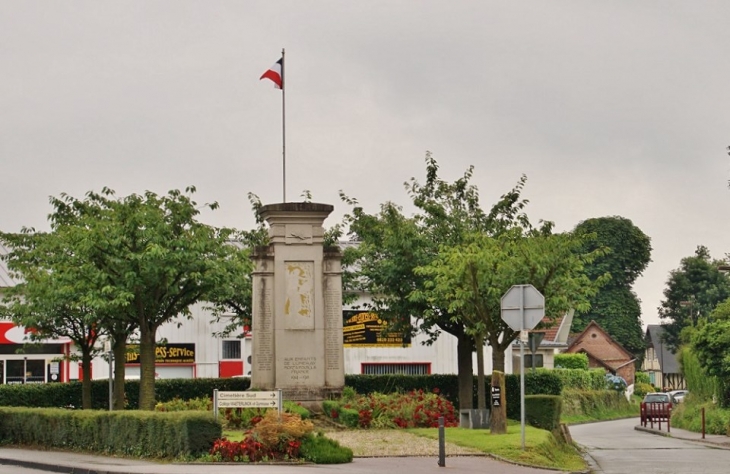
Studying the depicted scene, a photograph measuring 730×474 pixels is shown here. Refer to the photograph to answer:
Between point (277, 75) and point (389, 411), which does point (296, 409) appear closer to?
point (389, 411)

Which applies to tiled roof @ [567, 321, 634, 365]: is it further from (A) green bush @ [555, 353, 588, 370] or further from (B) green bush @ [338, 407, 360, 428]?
(B) green bush @ [338, 407, 360, 428]

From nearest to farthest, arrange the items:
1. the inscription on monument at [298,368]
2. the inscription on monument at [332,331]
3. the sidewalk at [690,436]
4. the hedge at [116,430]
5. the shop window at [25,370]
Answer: the hedge at [116,430]
the inscription on monument at [298,368]
the inscription on monument at [332,331]
the sidewalk at [690,436]
the shop window at [25,370]

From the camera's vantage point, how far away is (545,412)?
31.4m

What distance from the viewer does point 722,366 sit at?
43625 mm

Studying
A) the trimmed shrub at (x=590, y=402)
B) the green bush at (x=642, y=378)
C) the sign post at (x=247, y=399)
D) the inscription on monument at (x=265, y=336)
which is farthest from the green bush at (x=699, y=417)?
the green bush at (x=642, y=378)

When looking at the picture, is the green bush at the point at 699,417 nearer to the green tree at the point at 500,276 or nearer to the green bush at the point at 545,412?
the green bush at the point at 545,412

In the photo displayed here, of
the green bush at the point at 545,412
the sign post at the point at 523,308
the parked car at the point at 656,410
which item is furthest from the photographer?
the parked car at the point at 656,410

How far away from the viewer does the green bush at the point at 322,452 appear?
850 inches

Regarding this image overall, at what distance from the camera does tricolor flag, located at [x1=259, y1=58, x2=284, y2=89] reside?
3597cm

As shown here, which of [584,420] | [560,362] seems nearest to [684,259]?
[560,362]

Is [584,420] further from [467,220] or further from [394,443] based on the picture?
[394,443]

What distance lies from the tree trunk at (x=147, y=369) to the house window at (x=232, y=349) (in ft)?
87.4

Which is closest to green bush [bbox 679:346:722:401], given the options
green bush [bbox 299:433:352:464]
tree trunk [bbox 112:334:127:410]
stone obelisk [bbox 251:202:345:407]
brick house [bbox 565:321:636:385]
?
stone obelisk [bbox 251:202:345:407]

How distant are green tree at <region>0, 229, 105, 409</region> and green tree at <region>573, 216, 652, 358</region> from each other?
7244cm
